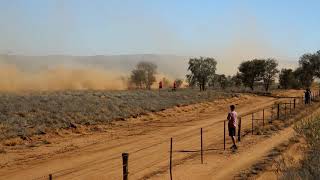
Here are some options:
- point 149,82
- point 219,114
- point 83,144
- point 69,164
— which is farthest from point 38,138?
point 149,82

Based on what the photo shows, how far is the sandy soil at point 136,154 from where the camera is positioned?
17.9m

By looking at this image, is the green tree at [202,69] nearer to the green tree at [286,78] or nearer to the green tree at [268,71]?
the green tree at [268,71]

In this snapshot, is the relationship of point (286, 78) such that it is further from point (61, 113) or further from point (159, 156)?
point (159, 156)

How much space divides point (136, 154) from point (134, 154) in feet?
0.25

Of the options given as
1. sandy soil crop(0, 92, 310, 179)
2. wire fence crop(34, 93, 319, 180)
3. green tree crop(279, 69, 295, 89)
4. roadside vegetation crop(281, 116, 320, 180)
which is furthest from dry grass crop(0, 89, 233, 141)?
green tree crop(279, 69, 295, 89)

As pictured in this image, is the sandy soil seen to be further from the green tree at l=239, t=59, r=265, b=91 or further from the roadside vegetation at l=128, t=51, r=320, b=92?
the green tree at l=239, t=59, r=265, b=91

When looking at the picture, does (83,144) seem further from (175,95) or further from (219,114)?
(175,95)

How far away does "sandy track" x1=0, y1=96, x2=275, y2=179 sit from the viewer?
698 inches

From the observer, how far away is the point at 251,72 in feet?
290

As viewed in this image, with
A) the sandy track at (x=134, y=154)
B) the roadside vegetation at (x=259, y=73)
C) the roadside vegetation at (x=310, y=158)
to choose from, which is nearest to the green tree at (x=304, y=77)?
the roadside vegetation at (x=259, y=73)

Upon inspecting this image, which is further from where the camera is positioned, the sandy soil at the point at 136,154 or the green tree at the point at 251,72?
the green tree at the point at 251,72

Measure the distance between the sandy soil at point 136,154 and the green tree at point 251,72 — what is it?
55.4 meters

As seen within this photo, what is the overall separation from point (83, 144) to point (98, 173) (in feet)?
24.5

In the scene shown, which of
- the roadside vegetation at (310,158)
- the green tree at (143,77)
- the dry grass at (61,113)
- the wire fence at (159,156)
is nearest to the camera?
the roadside vegetation at (310,158)
